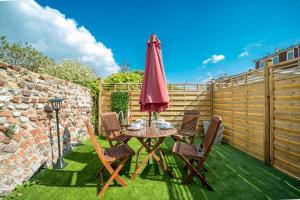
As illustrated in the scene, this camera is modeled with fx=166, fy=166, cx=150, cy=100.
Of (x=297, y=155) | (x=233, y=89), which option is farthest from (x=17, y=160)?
(x=233, y=89)

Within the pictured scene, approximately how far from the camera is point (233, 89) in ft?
18.2

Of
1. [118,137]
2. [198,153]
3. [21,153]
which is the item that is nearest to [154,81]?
[198,153]

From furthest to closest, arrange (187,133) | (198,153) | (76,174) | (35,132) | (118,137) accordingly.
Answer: (187,133)
(118,137)
(76,174)
(35,132)
(198,153)

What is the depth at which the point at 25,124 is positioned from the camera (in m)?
2.98

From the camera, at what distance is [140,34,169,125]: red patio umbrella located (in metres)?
3.41

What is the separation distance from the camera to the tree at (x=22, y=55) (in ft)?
34.6

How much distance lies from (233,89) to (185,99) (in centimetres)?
215

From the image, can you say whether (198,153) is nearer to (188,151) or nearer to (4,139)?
(188,151)

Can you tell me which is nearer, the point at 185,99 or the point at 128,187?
the point at 128,187

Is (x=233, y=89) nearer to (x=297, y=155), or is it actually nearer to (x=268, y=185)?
(x=297, y=155)

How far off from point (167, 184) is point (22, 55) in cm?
1339

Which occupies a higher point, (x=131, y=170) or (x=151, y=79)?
(x=151, y=79)

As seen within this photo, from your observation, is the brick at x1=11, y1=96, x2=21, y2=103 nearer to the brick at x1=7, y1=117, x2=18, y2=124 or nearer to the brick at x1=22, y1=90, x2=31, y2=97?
the brick at x1=22, y1=90, x2=31, y2=97

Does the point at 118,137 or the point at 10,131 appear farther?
the point at 118,137
